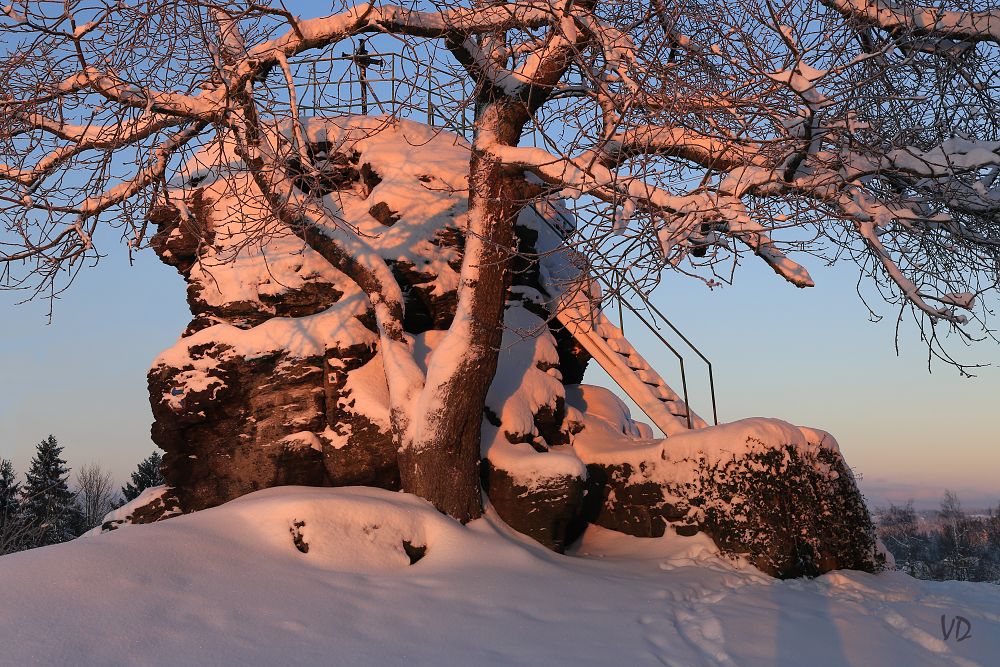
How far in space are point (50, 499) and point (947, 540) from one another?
51077 millimetres

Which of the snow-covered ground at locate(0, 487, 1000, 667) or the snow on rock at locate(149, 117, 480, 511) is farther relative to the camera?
the snow on rock at locate(149, 117, 480, 511)

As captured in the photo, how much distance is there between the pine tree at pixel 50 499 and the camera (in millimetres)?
30344

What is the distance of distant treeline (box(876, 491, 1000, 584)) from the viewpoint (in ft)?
138

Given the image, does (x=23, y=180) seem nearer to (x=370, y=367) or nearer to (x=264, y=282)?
(x=264, y=282)

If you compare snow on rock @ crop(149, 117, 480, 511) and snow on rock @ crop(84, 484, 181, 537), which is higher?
snow on rock @ crop(149, 117, 480, 511)

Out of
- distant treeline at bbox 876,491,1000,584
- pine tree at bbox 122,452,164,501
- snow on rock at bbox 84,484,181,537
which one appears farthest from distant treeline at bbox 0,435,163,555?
distant treeline at bbox 876,491,1000,584

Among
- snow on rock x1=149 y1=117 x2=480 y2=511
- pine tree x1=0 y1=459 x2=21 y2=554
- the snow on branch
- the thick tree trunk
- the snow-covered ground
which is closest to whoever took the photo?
the snow-covered ground

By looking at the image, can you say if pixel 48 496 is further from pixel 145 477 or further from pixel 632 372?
pixel 632 372

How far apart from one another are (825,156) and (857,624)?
3711 millimetres

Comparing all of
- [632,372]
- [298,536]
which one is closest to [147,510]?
[298,536]

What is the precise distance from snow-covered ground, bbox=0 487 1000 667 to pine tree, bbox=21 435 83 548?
28857 mm

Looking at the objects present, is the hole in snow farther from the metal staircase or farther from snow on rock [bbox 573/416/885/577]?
the metal staircase

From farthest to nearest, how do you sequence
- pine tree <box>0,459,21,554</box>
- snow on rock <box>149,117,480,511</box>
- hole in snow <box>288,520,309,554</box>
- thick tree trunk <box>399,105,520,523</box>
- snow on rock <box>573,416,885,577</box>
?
pine tree <box>0,459,21,554</box>
snow on rock <box>149,117,480,511</box>
snow on rock <box>573,416,885,577</box>
thick tree trunk <box>399,105,520,523</box>
hole in snow <box>288,520,309,554</box>

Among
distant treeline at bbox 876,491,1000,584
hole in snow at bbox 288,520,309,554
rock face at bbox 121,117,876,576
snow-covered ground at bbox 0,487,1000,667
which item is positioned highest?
rock face at bbox 121,117,876,576
